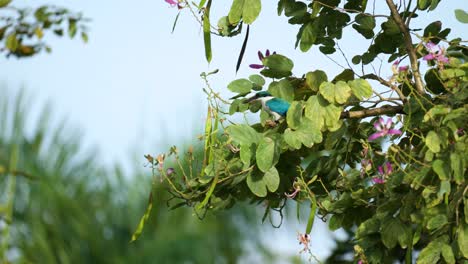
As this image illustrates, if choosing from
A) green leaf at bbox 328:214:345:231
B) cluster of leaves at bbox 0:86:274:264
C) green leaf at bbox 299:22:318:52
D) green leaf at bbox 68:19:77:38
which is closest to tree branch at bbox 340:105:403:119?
green leaf at bbox 299:22:318:52

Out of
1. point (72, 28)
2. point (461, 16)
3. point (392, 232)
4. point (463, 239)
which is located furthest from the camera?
point (72, 28)

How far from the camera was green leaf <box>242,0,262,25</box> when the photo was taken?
2826 millimetres

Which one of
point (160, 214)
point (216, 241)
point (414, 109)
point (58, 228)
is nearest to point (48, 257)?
point (58, 228)

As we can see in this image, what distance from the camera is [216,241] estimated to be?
773 cm

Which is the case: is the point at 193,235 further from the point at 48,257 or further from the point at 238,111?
the point at 238,111

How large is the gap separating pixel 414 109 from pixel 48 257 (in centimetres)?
518

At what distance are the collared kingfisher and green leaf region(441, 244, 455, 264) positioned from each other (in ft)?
2.46

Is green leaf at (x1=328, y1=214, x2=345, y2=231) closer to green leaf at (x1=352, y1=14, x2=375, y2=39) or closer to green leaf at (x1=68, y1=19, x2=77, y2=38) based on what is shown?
green leaf at (x1=352, y1=14, x2=375, y2=39)

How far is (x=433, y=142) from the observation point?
8.26 feet

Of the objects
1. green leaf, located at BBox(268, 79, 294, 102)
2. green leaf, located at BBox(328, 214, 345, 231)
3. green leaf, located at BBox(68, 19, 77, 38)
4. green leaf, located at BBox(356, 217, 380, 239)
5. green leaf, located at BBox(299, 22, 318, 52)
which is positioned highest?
green leaf, located at BBox(299, 22, 318, 52)

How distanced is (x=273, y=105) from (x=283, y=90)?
0.27ft

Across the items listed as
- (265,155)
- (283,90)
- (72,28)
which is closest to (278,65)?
(283,90)

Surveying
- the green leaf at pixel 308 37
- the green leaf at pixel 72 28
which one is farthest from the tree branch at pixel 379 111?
the green leaf at pixel 72 28

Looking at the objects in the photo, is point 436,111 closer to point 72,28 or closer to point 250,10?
point 250,10
